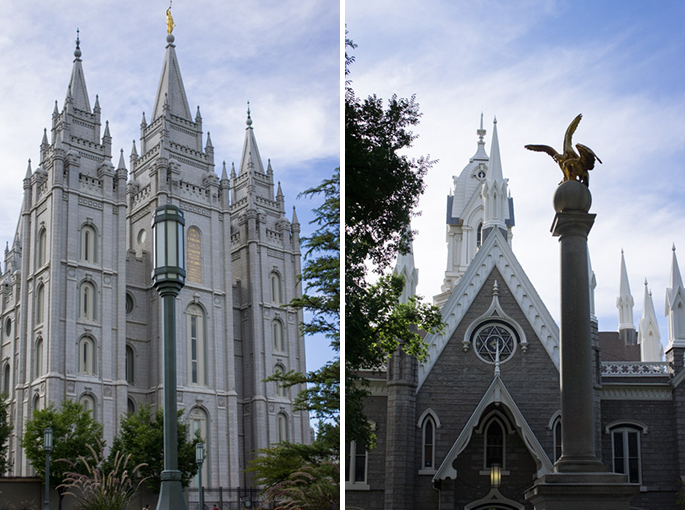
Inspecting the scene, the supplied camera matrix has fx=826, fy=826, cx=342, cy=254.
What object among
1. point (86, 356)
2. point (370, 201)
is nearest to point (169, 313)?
point (370, 201)

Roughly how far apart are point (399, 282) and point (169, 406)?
24.2 ft

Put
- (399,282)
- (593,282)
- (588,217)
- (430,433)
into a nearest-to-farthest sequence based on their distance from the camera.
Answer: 1. (588,217)
2. (399,282)
3. (430,433)
4. (593,282)

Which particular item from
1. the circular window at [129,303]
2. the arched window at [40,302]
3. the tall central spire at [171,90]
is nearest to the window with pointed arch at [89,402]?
the arched window at [40,302]

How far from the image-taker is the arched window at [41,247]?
40722 millimetres

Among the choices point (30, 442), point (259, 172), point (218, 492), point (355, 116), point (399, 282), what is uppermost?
point (259, 172)

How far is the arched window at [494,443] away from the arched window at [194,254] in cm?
2666

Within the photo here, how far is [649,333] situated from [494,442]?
77.4 feet

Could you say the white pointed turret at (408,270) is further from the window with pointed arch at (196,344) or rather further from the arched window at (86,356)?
the window with pointed arch at (196,344)

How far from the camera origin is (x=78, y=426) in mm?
31250

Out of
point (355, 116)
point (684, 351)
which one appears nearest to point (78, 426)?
point (684, 351)

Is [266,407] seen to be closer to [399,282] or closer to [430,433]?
[430,433]

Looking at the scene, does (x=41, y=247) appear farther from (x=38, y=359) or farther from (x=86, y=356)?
(x=86, y=356)

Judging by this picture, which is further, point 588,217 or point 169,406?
point 588,217

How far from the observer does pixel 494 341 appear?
2034cm
